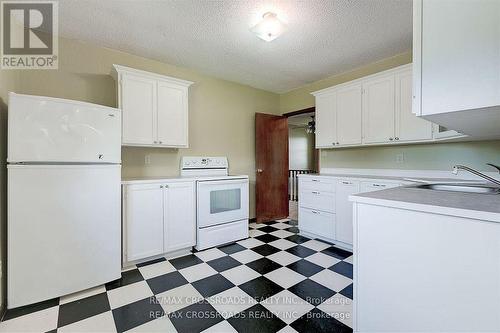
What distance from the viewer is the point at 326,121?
11.1ft

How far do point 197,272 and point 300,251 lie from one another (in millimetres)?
A: 1239

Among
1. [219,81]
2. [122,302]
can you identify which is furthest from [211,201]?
[219,81]

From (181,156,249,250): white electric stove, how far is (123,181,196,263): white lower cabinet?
111 millimetres

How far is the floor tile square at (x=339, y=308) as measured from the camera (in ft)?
5.18

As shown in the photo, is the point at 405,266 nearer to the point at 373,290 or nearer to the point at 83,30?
the point at 373,290

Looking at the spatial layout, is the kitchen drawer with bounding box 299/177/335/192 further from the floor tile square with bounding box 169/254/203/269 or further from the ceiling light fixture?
the ceiling light fixture

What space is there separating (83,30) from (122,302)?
2623 mm

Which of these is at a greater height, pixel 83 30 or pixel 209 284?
pixel 83 30

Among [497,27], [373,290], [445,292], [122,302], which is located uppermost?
[497,27]

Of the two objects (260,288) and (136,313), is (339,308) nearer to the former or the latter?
(260,288)

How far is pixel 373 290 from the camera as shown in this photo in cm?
114

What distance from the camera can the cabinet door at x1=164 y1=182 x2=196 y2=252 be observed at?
8.39 ft

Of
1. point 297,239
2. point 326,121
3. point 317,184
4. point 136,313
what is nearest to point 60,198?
point 136,313

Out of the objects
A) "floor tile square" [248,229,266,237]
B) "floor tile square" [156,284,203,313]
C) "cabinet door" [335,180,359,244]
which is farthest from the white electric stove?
"cabinet door" [335,180,359,244]
